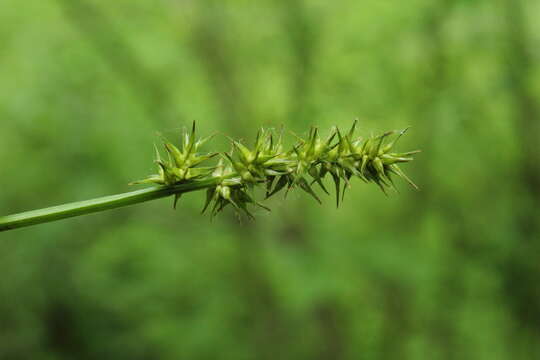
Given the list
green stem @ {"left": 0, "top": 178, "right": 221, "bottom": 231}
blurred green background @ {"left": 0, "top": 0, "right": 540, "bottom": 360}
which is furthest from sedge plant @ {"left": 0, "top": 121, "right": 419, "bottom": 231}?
blurred green background @ {"left": 0, "top": 0, "right": 540, "bottom": 360}

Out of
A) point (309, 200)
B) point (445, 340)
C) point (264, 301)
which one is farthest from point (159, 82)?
point (445, 340)

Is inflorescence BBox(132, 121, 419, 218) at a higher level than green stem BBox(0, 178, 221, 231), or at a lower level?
higher

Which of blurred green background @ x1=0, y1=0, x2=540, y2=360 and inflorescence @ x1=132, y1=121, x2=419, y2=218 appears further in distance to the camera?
blurred green background @ x1=0, y1=0, x2=540, y2=360

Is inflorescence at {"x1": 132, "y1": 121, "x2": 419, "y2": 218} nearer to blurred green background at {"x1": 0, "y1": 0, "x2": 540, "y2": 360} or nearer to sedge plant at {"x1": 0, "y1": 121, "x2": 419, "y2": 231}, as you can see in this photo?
sedge plant at {"x1": 0, "y1": 121, "x2": 419, "y2": 231}

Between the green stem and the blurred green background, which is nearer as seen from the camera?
the green stem

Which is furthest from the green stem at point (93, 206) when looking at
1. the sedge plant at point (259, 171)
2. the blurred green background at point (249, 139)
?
the blurred green background at point (249, 139)

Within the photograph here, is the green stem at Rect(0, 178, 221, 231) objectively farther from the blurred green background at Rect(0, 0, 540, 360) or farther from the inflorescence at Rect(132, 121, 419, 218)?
the blurred green background at Rect(0, 0, 540, 360)

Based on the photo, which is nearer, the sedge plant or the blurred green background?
the sedge plant

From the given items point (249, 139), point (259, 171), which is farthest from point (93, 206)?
point (249, 139)
